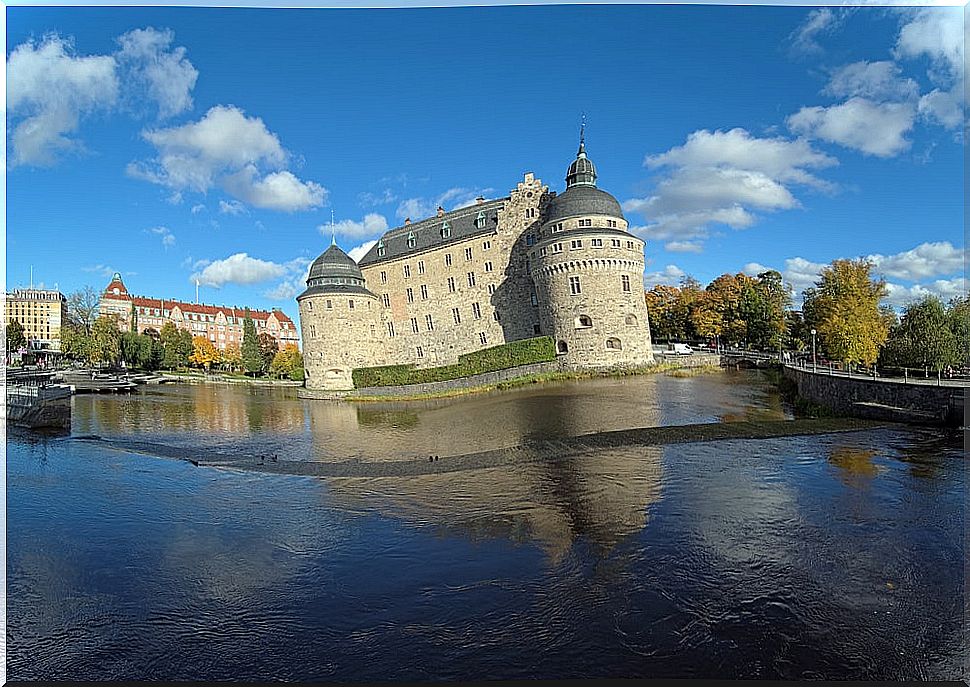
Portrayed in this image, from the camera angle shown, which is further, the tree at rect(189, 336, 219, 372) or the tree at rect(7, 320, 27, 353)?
the tree at rect(189, 336, 219, 372)

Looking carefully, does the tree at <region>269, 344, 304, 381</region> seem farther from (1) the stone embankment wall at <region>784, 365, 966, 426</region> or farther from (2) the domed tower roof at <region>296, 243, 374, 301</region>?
(1) the stone embankment wall at <region>784, 365, 966, 426</region>

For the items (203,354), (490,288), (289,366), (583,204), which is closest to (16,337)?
(289,366)

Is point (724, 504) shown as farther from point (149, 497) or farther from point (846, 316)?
point (846, 316)

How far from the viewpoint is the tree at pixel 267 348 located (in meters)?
41.5

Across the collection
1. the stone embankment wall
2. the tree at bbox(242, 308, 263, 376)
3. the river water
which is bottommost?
the river water

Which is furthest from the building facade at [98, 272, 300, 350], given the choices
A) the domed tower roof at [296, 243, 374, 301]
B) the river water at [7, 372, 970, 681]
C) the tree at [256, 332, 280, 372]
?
the river water at [7, 372, 970, 681]

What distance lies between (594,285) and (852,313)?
8.63m

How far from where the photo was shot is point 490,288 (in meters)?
27.7

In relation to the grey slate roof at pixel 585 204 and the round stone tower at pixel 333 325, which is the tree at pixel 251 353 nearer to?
the round stone tower at pixel 333 325

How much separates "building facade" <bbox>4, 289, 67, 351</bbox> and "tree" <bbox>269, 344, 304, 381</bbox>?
40.2 ft

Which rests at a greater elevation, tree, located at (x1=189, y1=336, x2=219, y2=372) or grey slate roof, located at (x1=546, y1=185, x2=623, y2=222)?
grey slate roof, located at (x1=546, y1=185, x2=623, y2=222)

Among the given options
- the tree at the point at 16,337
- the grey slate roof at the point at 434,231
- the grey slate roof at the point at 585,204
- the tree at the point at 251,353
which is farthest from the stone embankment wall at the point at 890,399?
the tree at the point at 251,353

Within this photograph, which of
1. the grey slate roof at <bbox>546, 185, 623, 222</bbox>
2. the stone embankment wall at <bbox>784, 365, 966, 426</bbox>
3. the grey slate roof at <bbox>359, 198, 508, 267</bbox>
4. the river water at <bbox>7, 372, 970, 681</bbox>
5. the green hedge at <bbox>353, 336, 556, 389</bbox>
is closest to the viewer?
the river water at <bbox>7, 372, 970, 681</bbox>

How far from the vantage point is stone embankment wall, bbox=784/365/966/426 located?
408 inches
